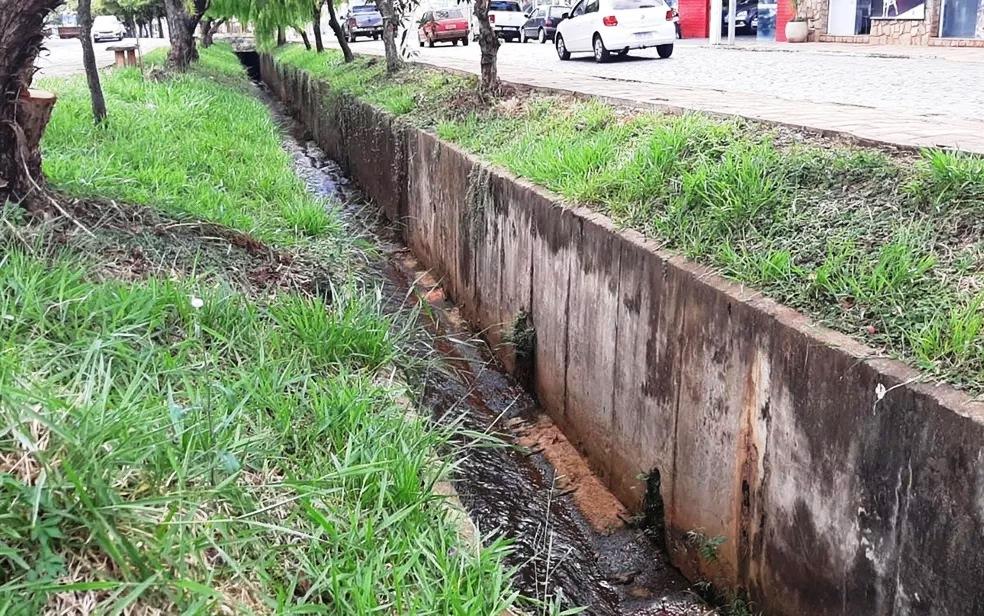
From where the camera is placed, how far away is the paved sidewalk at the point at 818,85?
580 centimetres

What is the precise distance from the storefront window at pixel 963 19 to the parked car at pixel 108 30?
3725 cm

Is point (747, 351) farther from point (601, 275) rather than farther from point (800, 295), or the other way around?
point (601, 275)

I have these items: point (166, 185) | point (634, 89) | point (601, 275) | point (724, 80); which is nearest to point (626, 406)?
point (601, 275)

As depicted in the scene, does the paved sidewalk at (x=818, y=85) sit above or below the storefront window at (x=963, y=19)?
below

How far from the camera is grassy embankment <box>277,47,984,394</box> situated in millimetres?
3359

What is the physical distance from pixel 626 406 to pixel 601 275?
2.56 ft

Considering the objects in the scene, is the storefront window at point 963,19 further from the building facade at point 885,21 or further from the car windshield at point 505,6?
the car windshield at point 505,6

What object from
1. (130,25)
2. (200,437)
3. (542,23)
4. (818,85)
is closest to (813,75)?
(818,85)

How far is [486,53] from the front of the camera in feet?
31.6

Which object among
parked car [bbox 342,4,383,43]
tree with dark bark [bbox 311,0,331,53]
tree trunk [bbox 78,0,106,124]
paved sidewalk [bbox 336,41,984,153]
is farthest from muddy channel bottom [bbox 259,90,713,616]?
parked car [bbox 342,4,383,43]

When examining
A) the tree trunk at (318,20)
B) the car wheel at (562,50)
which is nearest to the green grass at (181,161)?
the tree trunk at (318,20)

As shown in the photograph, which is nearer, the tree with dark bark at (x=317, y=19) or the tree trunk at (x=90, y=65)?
Result: the tree trunk at (x=90, y=65)

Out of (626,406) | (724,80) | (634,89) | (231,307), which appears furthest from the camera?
(724,80)

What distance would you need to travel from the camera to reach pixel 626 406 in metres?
4.95
